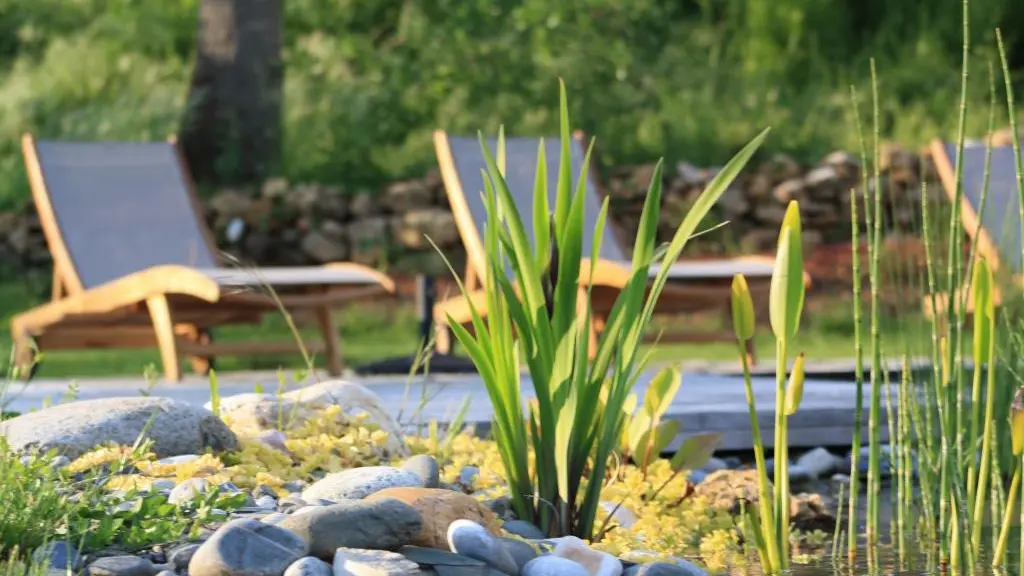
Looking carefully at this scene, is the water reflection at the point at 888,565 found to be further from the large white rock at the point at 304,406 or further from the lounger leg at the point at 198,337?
the lounger leg at the point at 198,337

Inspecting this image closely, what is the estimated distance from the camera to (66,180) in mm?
6742

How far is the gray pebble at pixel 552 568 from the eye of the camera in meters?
2.57

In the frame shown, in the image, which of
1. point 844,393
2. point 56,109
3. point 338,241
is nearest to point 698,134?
point 338,241

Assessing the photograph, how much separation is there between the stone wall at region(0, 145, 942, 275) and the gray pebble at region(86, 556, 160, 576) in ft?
23.2

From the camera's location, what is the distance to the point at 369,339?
342 inches

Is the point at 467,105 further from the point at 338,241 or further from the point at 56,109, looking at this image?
the point at 56,109

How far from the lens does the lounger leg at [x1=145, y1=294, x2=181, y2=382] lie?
18.5 ft

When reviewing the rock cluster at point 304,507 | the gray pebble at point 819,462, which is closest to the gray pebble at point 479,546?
the rock cluster at point 304,507

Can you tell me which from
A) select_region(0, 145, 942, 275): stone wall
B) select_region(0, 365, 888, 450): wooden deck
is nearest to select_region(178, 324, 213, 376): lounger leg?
select_region(0, 365, 888, 450): wooden deck

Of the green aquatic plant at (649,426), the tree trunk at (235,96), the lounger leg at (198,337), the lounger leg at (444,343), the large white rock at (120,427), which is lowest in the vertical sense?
the lounger leg at (198,337)

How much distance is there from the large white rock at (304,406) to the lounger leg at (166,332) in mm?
1981

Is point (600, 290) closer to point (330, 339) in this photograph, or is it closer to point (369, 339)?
point (330, 339)

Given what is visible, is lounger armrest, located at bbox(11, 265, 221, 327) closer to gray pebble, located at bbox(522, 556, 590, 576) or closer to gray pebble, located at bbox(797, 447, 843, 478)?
gray pebble, located at bbox(797, 447, 843, 478)

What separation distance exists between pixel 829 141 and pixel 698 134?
903mm
